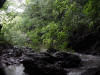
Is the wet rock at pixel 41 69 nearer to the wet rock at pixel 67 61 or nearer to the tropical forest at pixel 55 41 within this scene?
the tropical forest at pixel 55 41

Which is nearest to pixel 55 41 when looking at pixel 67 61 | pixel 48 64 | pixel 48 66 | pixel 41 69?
pixel 67 61

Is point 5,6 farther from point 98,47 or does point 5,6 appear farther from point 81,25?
point 98,47

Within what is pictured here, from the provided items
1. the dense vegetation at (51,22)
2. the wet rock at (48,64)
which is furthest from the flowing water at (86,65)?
the dense vegetation at (51,22)

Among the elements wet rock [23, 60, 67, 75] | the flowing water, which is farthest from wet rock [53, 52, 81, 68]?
wet rock [23, 60, 67, 75]

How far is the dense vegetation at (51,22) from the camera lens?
29.8 feet

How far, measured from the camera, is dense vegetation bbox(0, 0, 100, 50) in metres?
9.09

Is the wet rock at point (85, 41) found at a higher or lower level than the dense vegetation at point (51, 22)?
lower

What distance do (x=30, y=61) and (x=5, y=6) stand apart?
32.2 ft

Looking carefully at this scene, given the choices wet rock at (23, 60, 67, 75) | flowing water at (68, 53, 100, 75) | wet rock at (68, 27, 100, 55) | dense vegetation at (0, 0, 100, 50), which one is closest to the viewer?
wet rock at (23, 60, 67, 75)

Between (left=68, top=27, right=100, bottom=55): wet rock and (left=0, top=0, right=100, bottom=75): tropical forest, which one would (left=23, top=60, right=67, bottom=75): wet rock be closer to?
(left=0, top=0, right=100, bottom=75): tropical forest

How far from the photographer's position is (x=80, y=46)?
10.8m

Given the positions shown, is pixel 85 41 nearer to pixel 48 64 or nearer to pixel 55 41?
pixel 55 41

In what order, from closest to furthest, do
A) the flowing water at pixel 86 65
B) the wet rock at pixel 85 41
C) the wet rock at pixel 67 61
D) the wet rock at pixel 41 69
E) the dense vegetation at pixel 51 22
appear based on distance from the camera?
the wet rock at pixel 41 69 → the flowing water at pixel 86 65 → the wet rock at pixel 67 61 → the dense vegetation at pixel 51 22 → the wet rock at pixel 85 41

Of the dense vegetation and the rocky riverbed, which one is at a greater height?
the dense vegetation
